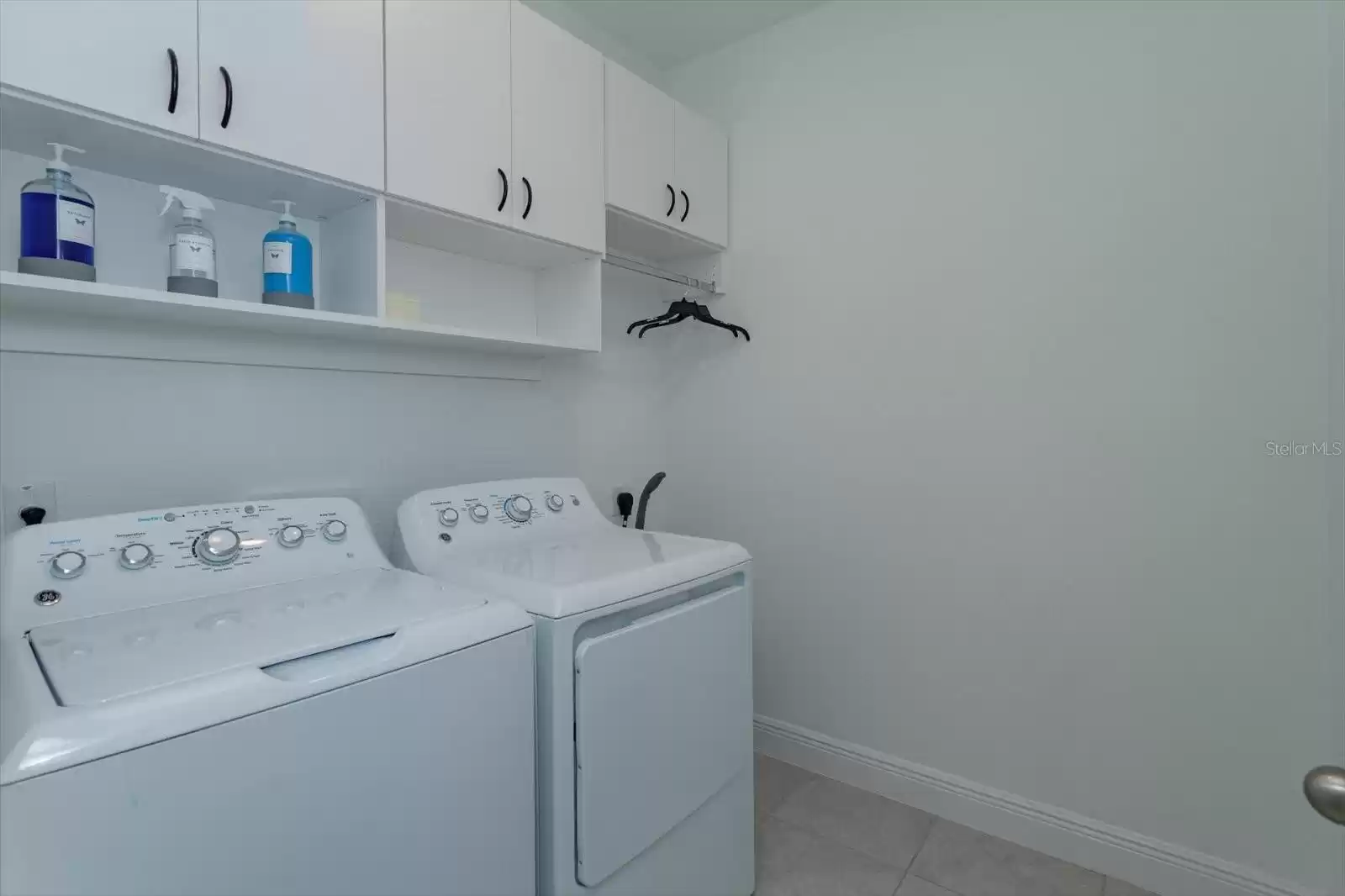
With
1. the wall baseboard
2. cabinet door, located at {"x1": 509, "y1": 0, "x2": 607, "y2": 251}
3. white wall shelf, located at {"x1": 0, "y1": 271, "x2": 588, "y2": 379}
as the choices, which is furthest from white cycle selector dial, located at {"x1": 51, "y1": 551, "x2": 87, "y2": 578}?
the wall baseboard

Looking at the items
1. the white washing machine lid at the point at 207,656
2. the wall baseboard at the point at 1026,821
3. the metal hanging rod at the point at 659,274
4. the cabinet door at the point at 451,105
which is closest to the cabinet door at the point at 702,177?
the metal hanging rod at the point at 659,274

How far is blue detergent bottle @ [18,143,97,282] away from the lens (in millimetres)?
1131

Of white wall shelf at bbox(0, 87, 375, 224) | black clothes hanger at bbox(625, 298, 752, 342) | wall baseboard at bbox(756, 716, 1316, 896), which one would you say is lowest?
wall baseboard at bbox(756, 716, 1316, 896)

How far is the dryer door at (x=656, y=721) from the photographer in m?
1.26

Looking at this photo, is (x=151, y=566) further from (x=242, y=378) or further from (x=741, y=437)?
(x=741, y=437)

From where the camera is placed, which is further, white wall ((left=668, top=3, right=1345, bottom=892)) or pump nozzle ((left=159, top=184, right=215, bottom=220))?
white wall ((left=668, top=3, right=1345, bottom=892))

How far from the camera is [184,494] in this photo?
1440 millimetres

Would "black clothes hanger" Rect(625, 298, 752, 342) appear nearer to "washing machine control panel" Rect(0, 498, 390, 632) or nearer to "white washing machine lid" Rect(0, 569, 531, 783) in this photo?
"washing machine control panel" Rect(0, 498, 390, 632)

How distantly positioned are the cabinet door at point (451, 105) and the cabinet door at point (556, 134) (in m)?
0.04

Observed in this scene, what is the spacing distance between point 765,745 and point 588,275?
1.82 m

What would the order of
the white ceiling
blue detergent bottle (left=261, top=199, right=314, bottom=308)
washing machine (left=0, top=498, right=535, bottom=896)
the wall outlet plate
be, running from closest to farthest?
washing machine (left=0, top=498, right=535, bottom=896), the wall outlet plate, blue detergent bottle (left=261, top=199, right=314, bottom=308), the white ceiling

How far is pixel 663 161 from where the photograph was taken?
86.1 inches

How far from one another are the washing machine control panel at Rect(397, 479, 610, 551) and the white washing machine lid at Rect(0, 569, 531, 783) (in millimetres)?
284

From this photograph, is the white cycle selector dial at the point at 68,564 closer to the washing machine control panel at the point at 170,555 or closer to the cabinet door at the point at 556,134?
the washing machine control panel at the point at 170,555
